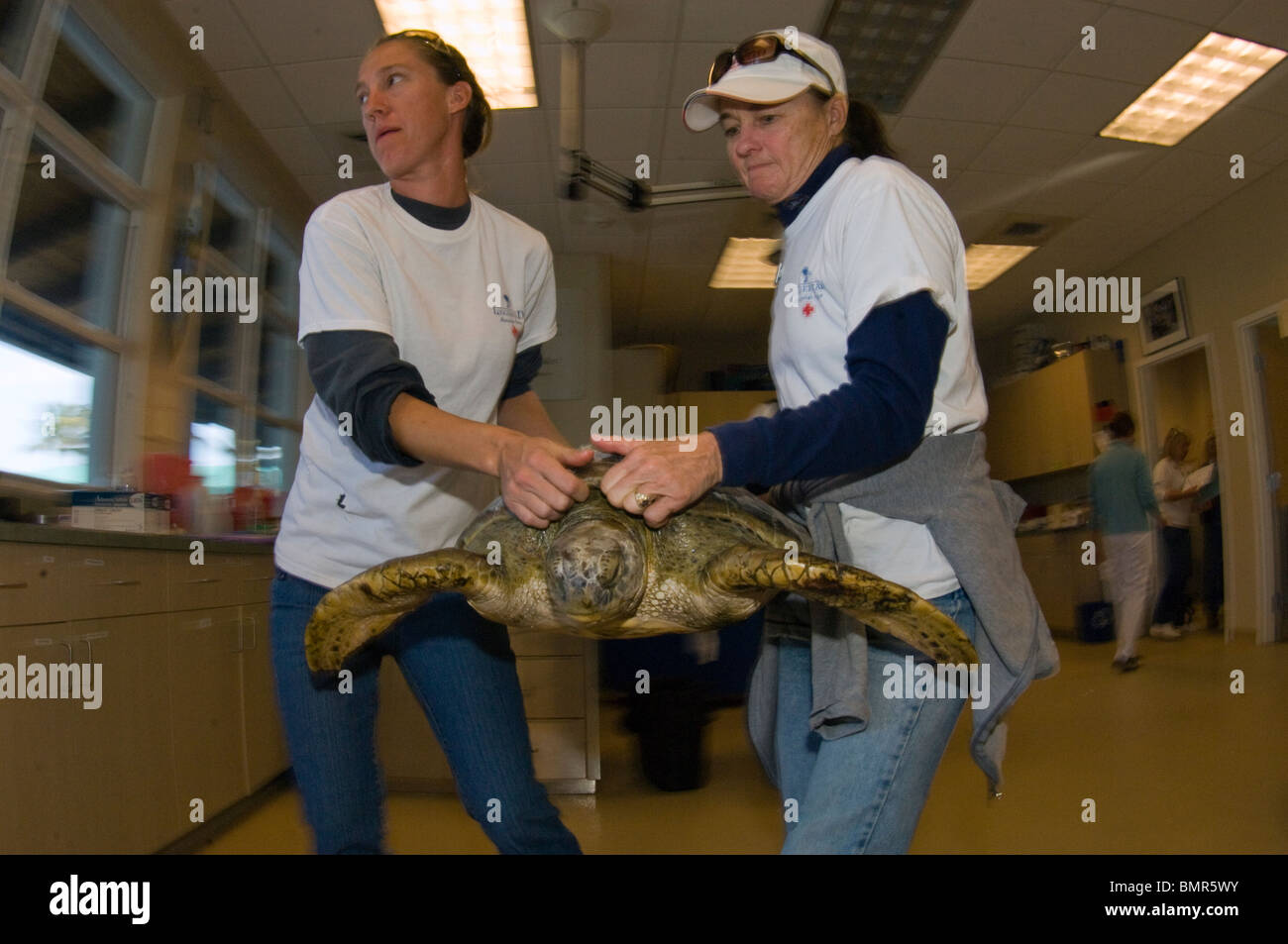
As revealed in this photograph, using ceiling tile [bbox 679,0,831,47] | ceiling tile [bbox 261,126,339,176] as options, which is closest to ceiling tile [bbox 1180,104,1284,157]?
ceiling tile [bbox 679,0,831,47]

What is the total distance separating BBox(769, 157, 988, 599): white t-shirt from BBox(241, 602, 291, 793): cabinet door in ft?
7.07

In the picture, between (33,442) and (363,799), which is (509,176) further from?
(363,799)

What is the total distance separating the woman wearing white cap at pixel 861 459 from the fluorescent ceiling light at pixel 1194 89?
2950mm

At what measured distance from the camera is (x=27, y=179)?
94.6 inches

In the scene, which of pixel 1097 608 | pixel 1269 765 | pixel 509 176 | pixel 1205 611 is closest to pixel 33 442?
pixel 509 176

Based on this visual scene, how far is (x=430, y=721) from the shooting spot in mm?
850

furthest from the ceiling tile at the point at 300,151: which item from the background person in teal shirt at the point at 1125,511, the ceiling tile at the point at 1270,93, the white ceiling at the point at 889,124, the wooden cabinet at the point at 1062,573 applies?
the wooden cabinet at the point at 1062,573

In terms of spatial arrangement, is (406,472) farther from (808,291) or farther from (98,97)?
(98,97)

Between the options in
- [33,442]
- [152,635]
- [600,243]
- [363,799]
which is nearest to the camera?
[363,799]

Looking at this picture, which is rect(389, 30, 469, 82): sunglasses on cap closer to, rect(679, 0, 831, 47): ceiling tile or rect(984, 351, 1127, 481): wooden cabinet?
rect(679, 0, 831, 47): ceiling tile

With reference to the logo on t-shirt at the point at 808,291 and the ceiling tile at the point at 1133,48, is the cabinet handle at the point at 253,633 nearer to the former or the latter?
the logo on t-shirt at the point at 808,291

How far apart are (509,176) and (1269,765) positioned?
10.6 feet

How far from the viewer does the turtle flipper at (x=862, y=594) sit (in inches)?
23.6

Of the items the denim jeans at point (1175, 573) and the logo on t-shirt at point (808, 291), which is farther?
the denim jeans at point (1175, 573)
